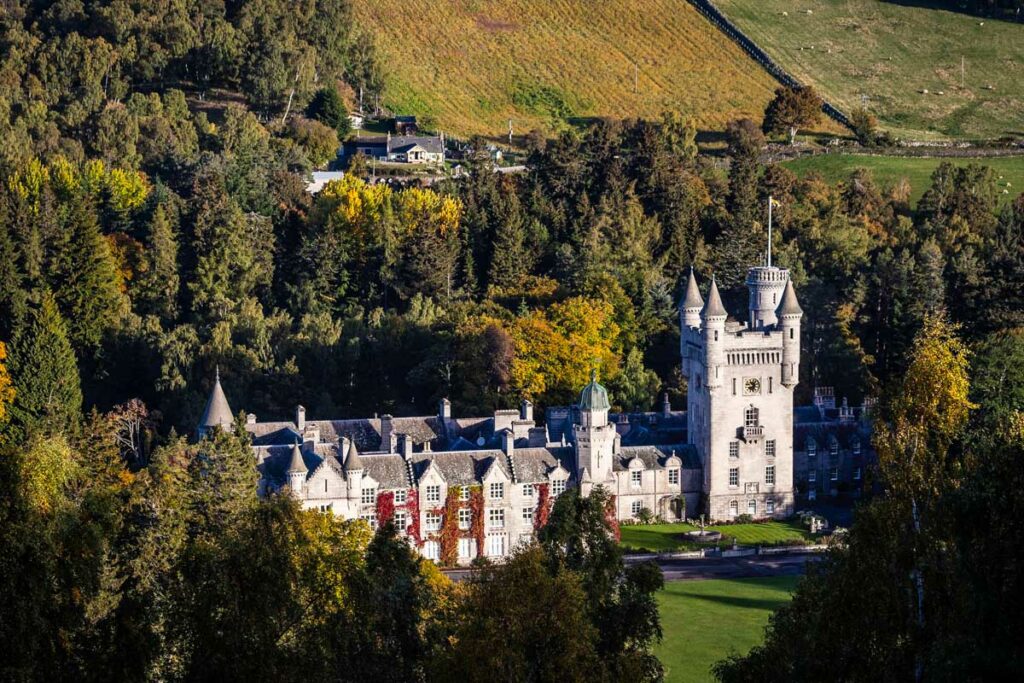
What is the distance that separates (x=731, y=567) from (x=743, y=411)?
39.1 ft

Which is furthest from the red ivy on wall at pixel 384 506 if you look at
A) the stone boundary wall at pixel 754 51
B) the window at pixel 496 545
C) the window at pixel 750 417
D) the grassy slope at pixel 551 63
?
the stone boundary wall at pixel 754 51

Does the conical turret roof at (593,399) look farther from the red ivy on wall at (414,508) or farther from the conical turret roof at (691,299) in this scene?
the conical turret roof at (691,299)

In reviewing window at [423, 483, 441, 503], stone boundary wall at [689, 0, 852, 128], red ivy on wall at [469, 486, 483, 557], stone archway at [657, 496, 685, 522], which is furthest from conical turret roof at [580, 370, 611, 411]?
stone boundary wall at [689, 0, 852, 128]

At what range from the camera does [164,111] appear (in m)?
154

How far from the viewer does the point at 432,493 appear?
94.9 m

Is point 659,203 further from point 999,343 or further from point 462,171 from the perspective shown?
point 999,343

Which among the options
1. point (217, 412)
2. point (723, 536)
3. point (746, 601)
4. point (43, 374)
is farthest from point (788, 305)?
point (43, 374)

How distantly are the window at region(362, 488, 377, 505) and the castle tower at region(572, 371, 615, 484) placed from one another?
10585 mm

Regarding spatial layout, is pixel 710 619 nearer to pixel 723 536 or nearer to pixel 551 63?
pixel 723 536

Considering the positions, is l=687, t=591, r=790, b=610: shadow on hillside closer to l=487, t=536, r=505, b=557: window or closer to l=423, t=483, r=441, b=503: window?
A: l=487, t=536, r=505, b=557: window

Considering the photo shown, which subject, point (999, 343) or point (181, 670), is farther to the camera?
point (999, 343)

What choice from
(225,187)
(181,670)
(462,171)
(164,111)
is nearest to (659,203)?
(462,171)

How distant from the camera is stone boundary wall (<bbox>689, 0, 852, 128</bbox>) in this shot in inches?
6757

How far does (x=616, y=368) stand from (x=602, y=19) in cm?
7749
